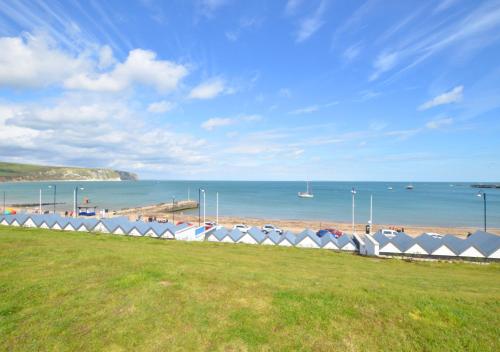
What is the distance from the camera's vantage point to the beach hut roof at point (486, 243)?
26.9 m

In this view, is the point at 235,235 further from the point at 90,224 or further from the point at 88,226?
the point at 88,226

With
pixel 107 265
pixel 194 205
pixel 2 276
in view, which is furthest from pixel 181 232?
pixel 194 205

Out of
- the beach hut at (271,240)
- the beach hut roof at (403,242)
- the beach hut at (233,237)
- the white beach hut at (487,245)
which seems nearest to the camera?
the white beach hut at (487,245)

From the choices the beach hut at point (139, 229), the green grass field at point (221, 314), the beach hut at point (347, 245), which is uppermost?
the green grass field at point (221, 314)

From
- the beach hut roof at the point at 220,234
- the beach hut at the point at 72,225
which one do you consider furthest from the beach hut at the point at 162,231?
the beach hut at the point at 72,225

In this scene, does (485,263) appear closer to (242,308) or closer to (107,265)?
(242,308)

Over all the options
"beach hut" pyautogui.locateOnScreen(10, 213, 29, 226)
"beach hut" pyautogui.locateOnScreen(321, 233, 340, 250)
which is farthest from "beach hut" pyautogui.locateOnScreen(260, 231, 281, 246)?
"beach hut" pyautogui.locateOnScreen(10, 213, 29, 226)

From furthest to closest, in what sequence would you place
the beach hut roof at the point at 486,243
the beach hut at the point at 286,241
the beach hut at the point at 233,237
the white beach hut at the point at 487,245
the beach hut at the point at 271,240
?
the beach hut at the point at 233,237, the beach hut at the point at 271,240, the beach hut at the point at 286,241, the beach hut roof at the point at 486,243, the white beach hut at the point at 487,245

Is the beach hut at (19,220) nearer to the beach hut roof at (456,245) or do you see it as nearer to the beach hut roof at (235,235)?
the beach hut roof at (235,235)

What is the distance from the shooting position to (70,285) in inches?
433

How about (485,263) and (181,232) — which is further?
(181,232)

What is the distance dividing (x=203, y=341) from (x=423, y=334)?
6.20 meters

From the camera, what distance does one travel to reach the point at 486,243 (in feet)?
90.3

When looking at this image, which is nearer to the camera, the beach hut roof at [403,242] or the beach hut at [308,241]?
the beach hut roof at [403,242]
